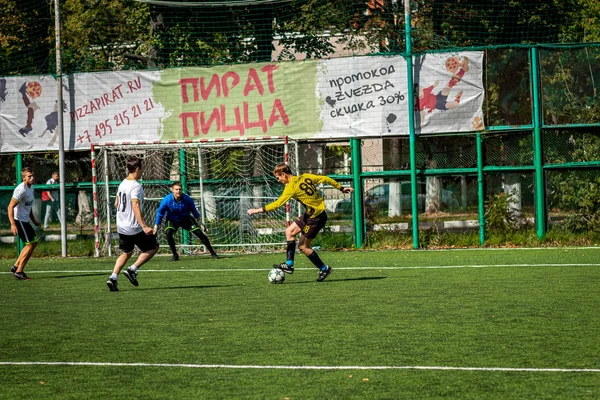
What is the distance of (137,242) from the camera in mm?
13359

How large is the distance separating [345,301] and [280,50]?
13134 millimetres

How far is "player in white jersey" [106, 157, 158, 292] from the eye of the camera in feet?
42.5

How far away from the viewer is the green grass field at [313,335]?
264 inches

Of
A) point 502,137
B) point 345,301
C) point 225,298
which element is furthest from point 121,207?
point 502,137

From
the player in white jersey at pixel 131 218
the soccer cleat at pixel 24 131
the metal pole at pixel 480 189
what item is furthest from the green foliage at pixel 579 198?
the soccer cleat at pixel 24 131

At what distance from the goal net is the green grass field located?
574 cm

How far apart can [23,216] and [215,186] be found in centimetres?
644

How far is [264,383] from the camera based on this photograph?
269 inches

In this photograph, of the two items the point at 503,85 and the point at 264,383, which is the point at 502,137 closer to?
the point at 503,85

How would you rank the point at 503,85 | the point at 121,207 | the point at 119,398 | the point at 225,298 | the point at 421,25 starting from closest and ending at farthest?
the point at 119,398
the point at 225,298
the point at 121,207
the point at 503,85
the point at 421,25

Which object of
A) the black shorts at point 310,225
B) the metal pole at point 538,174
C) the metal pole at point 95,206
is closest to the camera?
the black shorts at point 310,225

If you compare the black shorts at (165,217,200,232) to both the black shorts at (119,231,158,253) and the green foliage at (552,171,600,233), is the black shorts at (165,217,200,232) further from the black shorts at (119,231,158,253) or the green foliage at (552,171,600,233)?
the green foliage at (552,171,600,233)

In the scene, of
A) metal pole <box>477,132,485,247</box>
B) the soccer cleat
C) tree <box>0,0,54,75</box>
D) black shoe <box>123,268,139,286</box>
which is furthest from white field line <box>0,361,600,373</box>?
tree <box>0,0,54,75</box>

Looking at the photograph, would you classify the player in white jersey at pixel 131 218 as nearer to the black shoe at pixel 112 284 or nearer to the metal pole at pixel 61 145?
the black shoe at pixel 112 284
